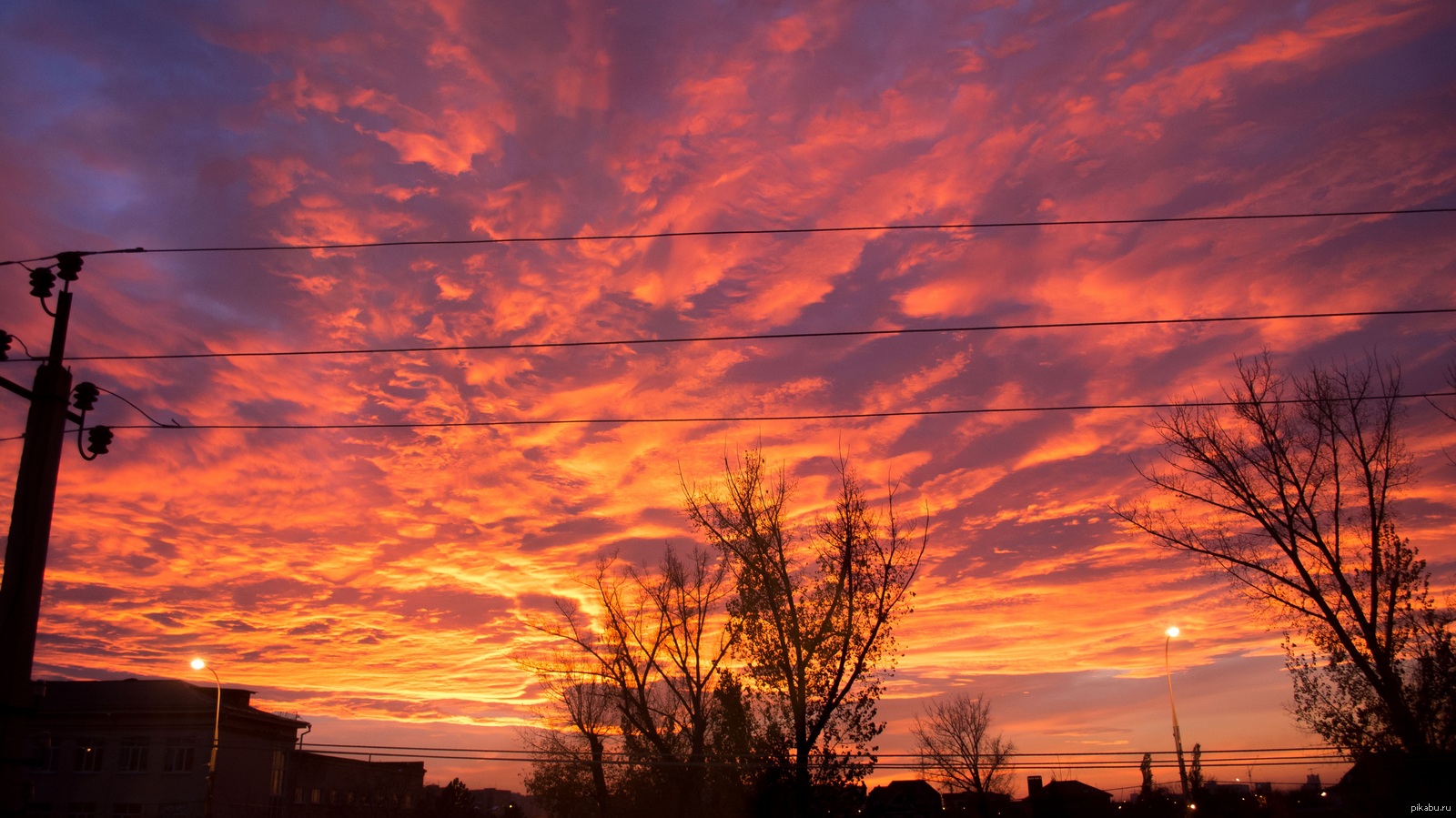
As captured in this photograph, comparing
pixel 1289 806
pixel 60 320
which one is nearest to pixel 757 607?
pixel 60 320

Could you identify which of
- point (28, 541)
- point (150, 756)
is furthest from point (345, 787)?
point (28, 541)

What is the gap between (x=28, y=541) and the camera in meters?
13.9

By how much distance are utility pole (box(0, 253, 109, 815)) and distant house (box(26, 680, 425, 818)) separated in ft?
159

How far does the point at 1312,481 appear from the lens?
31047 millimetres

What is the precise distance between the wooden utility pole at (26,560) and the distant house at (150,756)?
159 ft

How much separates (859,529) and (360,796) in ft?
210

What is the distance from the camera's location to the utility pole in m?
12.9

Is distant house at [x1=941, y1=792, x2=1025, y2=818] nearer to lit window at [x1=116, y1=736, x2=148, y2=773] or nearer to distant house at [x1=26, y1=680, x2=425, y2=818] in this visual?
distant house at [x1=26, y1=680, x2=425, y2=818]

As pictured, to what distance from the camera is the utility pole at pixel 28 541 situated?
1291 cm

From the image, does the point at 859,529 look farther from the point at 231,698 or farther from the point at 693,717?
the point at 231,698

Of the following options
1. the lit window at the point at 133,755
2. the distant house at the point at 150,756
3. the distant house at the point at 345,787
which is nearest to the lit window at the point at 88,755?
the distant house at the point at 150,756

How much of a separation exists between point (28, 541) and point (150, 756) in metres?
59.1

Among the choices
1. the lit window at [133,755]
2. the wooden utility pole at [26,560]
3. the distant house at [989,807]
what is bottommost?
the distant house at [989,807]

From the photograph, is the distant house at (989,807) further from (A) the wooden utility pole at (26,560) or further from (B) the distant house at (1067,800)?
(A) the wooden utility pole at (26,560)
